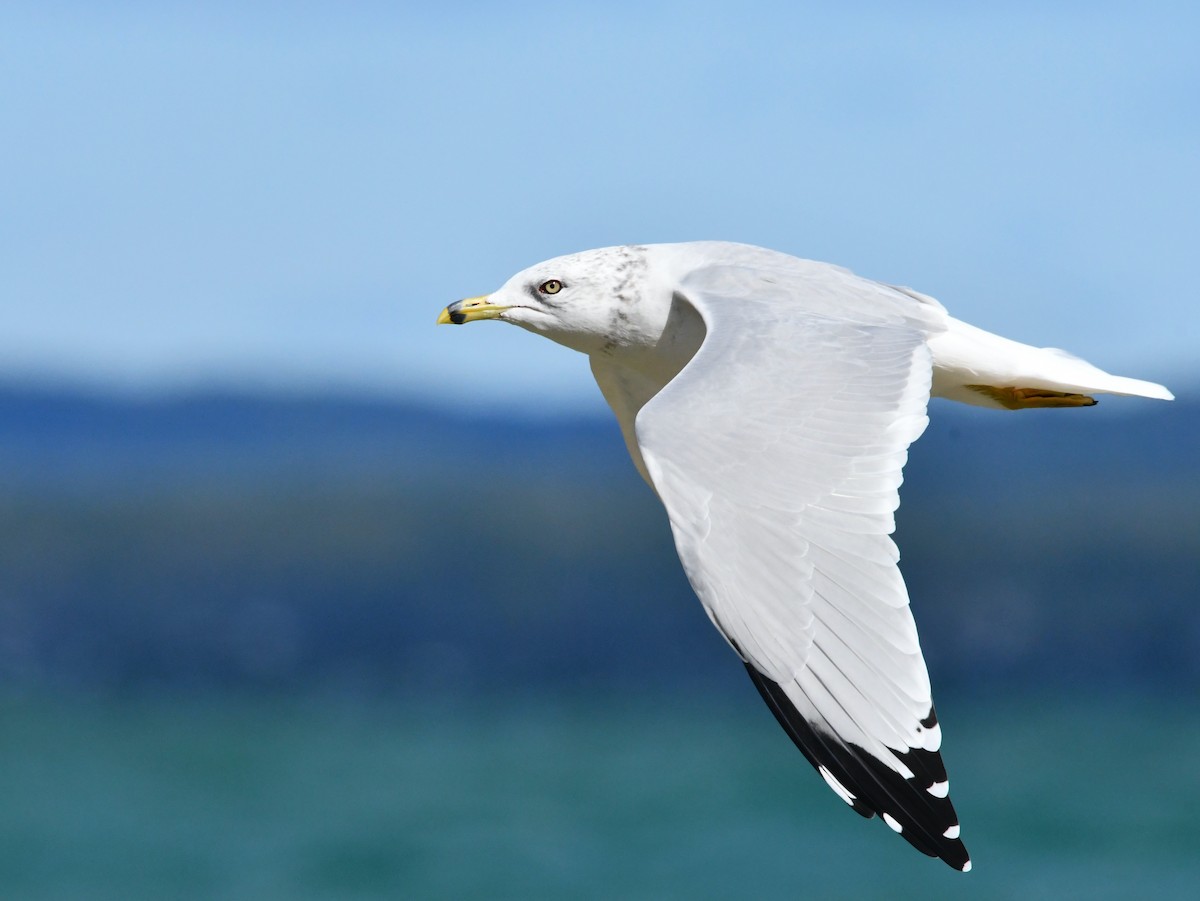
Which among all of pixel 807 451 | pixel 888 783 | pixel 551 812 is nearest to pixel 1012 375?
pixel 807 451

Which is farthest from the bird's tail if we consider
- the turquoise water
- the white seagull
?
the turquoise water

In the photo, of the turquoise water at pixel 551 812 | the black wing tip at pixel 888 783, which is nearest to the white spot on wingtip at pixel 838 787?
the black wing tip at pixel 888 783

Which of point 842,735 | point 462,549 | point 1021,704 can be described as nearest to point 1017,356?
point 842,735

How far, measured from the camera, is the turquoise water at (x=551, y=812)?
33.5 meters

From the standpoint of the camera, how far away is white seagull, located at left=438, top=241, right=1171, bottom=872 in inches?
144

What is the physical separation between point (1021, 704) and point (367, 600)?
1912 cm

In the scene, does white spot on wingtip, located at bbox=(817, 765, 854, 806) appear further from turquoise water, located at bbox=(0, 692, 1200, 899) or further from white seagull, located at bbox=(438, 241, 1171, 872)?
turquoise water, located at bbox=(0, 692, 1200, 899)

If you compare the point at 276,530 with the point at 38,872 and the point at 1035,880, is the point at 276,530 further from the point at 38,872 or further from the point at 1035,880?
the point at 1035,880

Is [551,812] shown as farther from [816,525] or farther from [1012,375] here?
[816,525]

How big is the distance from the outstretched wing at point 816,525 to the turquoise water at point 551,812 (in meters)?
28.8

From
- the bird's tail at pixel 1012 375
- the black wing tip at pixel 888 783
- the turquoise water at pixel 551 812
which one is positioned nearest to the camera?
the black wing tip at pixel 888 783

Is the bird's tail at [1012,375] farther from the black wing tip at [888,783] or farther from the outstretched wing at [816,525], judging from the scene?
the black wing tip at [888,783]

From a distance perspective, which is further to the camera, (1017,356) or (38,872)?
(38,872)

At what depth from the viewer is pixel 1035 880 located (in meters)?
32.4
